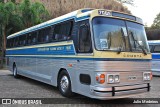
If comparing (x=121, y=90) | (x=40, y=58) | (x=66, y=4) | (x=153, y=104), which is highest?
(x=66, y=4)

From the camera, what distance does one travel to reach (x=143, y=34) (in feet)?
27.9

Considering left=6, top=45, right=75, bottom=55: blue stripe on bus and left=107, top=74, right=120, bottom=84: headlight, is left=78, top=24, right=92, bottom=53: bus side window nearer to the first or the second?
left=6, top=45, right=75, bottom=55: blue stripe on bus

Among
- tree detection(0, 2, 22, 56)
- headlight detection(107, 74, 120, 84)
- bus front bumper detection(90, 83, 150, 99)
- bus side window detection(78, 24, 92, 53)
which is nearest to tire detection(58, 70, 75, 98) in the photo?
bus side window detection(78, 24, 92, 53)

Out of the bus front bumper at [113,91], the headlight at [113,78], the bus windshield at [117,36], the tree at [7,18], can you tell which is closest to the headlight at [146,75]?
the bus front bumper at [113,91]

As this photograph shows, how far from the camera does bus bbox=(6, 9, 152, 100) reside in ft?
23.6

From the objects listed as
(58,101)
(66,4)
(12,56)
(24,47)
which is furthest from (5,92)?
(66,4)

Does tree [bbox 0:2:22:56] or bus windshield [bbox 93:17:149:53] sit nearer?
bus windshield [bbox 93:17:149:53]

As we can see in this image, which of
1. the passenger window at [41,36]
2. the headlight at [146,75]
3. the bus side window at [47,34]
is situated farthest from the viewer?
the passenger window at [41,36]

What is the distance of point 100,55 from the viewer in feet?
23.4

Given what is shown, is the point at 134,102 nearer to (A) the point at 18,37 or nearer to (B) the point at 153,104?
(B) the point at 153,104

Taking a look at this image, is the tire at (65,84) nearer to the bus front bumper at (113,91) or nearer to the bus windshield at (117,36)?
the bus front bumper at (113,91)

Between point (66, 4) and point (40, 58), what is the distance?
2641cm

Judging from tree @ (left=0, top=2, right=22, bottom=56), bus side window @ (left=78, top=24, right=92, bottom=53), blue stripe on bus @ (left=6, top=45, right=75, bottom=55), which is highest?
tree @ (left=0, top=2, right=22, bottom=56)

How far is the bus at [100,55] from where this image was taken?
720 cm
